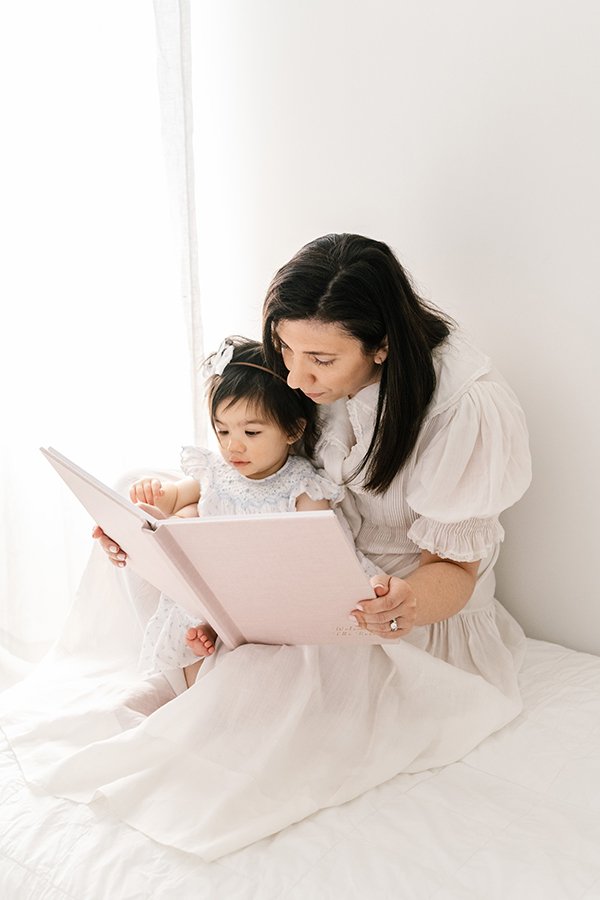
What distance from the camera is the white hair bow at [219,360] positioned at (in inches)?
56.5

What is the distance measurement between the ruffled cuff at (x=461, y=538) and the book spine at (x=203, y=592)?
312 mm

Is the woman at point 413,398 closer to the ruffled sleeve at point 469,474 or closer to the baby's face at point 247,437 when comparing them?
the ruffled sleeve at point 469,474

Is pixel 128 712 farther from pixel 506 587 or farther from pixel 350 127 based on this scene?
pixel 350 127

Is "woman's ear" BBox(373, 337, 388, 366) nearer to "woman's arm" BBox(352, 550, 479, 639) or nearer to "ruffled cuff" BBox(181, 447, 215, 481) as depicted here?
"woman's arm" BBox(352, 550, 479, 639)

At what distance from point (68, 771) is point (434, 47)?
1274mm

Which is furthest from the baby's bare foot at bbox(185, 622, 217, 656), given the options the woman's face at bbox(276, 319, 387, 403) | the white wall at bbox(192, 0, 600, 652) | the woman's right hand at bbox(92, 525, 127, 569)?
the white wall at bbox(192, 0, 600, 652)

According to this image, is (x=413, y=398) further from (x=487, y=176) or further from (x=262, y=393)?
(x=487, y=176)

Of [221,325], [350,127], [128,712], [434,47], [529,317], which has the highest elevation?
[434,47]

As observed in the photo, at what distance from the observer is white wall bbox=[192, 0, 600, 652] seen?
1359 mm

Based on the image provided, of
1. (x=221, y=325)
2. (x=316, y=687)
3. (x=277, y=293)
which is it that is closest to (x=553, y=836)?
(x=316, y=687)

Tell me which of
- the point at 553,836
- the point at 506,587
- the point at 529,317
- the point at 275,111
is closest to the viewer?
the point at 553,836

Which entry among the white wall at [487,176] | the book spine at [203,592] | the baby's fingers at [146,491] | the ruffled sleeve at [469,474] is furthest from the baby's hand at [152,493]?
the white wall at [487,176]

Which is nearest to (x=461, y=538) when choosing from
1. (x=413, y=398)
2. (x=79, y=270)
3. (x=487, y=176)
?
(x=413, y=398)

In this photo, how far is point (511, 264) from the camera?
1450 millimetres
